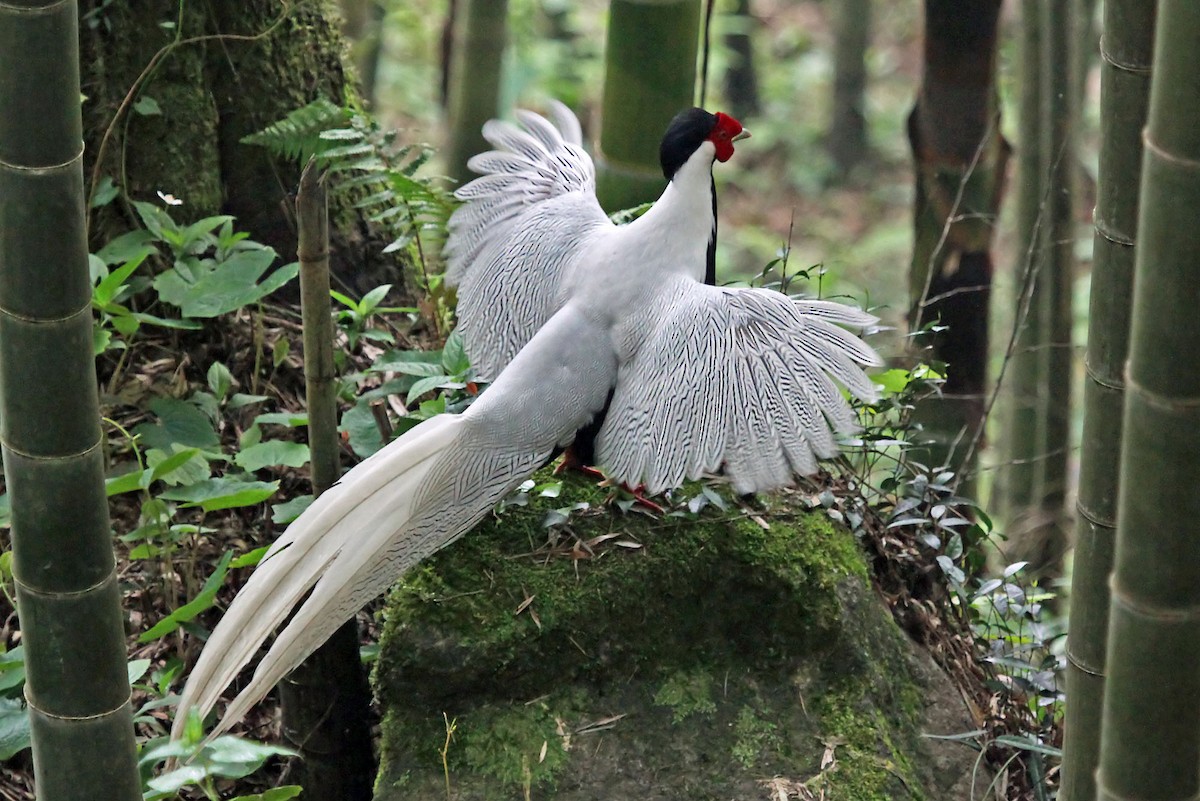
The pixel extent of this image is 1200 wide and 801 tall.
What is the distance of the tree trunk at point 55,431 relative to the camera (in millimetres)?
1734

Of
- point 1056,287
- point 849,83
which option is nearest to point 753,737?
point 1056,287

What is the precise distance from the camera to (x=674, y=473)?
2.57 m

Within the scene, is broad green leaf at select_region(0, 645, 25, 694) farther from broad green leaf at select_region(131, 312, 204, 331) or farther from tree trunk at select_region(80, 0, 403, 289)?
tree trunk at select_region(80, 0, 403, 289)

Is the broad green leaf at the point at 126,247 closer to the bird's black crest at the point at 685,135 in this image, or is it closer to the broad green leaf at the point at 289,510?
the broad green leaf at the point at 289,510

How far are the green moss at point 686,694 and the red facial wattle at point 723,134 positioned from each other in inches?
47.1

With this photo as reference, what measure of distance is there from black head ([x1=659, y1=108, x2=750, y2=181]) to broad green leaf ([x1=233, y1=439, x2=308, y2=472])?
106cm

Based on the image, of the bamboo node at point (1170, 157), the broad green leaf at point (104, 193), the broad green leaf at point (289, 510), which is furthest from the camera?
the broad green leaf at point (104, 193)

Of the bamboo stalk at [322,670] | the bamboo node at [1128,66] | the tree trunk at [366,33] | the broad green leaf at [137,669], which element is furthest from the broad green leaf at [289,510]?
the tree trunk at [366,33]

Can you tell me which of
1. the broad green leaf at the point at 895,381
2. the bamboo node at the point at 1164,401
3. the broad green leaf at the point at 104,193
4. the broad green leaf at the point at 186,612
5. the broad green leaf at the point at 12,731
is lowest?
the broad green leaf at the point at 12,731

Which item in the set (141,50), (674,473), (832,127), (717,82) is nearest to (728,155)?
(674,473)

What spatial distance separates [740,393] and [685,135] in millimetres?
700

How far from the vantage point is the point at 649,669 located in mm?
2682

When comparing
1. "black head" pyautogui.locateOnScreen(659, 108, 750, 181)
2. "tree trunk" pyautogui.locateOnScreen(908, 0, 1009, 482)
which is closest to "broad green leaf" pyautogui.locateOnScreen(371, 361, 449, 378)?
"black head" pyautogui.locateOnScreen(659, 108, 750, 181)

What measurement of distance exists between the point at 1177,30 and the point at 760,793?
5.38 ft
